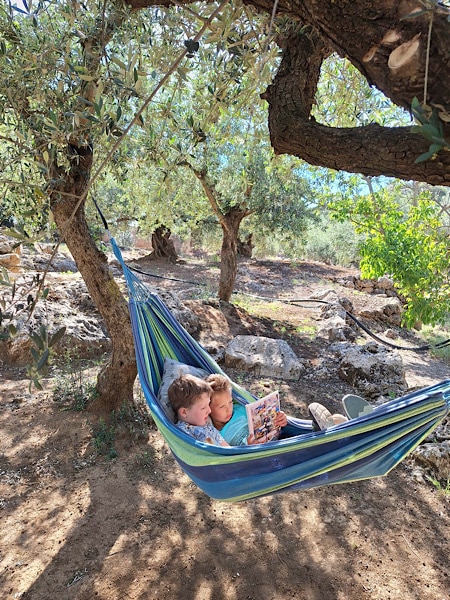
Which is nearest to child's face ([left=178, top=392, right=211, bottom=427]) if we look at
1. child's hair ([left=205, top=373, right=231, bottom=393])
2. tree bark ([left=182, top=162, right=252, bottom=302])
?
child's hair ([left=205, top=373, right=231, bottom=393])

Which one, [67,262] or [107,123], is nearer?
[107,123]

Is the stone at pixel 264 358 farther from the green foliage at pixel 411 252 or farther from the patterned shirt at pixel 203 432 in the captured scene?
the patterned shirt at pixel 203 432

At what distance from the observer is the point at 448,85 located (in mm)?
1023

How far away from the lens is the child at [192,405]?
6.09 ft

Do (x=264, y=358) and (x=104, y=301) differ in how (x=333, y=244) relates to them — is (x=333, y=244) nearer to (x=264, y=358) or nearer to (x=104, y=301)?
(x=264, y=358)

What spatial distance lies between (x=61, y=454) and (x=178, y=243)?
47.3ft

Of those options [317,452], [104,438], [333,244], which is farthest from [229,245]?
[333,244]

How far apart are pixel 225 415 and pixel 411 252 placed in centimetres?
264

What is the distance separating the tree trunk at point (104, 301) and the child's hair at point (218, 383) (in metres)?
0.92

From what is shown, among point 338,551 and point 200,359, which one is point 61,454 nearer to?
point 200,359

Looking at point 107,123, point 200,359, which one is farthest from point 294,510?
point 107,123

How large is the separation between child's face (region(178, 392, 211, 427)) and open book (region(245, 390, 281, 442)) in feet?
0.60

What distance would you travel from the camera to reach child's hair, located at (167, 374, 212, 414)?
185 centimetres

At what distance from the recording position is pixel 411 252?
3.91m
